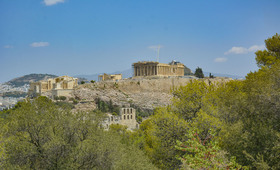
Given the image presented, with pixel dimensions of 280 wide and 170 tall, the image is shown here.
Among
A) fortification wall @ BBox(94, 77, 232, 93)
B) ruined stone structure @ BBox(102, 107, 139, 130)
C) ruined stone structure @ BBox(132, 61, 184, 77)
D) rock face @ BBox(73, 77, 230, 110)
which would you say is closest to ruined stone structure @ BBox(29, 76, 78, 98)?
rock face @ BBox(73, 77, 230, 110)

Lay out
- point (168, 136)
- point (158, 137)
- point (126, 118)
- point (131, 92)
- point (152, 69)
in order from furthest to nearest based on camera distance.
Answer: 1. point (152, 69)
2. point (131, 92)
3. point (126, 118)
4. point (158, 137)
5. point (168, 136)

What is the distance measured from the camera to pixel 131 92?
102m

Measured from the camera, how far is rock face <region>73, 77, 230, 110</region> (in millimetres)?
88375

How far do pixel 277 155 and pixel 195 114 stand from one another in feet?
27.7

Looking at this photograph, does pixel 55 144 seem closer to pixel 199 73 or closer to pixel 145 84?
pixel 145 84

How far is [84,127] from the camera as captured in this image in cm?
2097

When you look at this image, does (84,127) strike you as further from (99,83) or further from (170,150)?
(99,83)

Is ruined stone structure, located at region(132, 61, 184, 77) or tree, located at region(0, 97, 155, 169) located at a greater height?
ruined stone structure, located at region(132, 61, 184, 77)

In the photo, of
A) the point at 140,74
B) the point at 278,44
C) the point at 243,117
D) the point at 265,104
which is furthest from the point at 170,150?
the point at 140,74

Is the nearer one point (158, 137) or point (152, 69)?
point (158, 137)

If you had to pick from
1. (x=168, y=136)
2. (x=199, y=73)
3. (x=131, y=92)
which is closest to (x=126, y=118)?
(x=131, y=92)

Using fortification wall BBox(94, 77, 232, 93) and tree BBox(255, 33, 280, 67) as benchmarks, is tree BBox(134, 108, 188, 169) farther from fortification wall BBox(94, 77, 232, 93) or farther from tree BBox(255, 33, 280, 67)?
fortification wall BBox(94, 77, 232, 93)

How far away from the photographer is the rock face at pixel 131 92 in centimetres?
8838

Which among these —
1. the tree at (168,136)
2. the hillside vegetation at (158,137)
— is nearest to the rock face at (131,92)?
the tree at (168,136)
